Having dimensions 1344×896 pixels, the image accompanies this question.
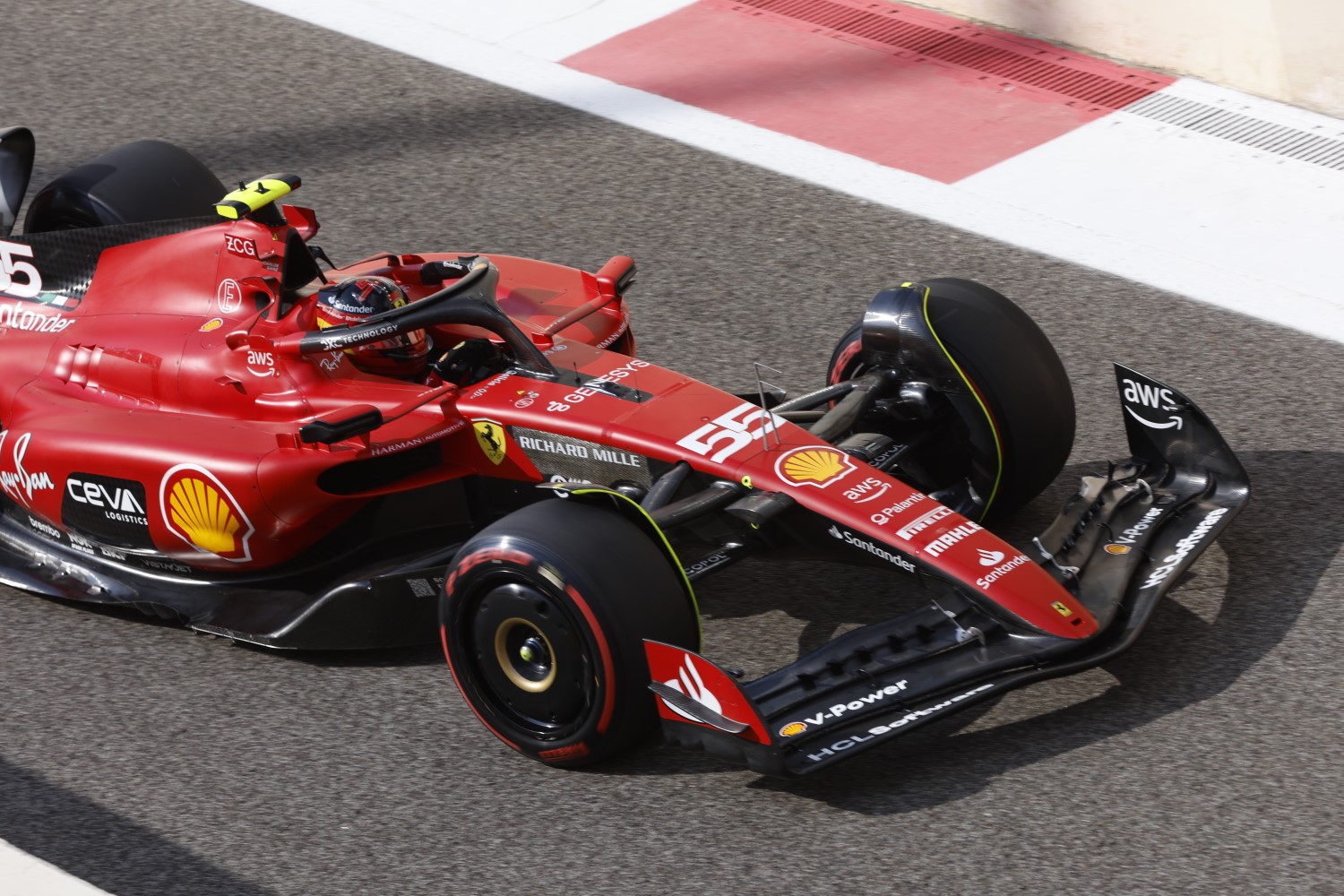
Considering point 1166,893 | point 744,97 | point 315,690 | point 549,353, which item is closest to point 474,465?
point 549,353

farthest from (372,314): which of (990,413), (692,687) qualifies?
Result: (990,413)

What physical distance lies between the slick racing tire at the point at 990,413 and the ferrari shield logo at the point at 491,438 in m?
1.13

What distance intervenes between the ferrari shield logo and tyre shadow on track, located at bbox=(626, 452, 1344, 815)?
0.80m

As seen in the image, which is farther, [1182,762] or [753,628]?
[753,628]

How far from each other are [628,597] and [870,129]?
447 centimetres

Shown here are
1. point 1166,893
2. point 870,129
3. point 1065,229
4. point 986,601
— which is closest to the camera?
point 1166,893

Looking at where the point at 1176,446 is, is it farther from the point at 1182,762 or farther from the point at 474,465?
the point at 474,465

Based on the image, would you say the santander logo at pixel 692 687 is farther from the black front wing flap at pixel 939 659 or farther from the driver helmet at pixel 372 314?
the driver helmet at pixel 372 314

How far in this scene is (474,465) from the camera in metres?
4.90

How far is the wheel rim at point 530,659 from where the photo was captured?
425 cm

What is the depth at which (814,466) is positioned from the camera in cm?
462

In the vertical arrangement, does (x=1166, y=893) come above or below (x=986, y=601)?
below

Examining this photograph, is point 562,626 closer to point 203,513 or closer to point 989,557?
point 989,557

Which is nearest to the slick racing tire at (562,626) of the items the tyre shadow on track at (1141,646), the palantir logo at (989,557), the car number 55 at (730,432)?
the tyre shadow on track at (1141,646)
